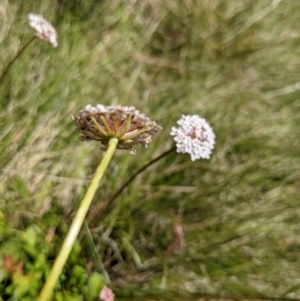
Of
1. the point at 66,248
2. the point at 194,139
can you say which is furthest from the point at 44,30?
the point at 66,248

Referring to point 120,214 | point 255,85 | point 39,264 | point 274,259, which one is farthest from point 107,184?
point 255,85

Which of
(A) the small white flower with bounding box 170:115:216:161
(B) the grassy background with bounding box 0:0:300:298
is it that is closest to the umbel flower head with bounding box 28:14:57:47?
(B) the grassy background with bounding box 0:0:300:298

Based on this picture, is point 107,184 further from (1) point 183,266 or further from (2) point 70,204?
(1) point 183,266

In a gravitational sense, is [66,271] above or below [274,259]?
below

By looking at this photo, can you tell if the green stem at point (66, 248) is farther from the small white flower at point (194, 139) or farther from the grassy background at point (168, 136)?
the grassy background at point (168, 136)

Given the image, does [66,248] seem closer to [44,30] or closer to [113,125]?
[113,125]

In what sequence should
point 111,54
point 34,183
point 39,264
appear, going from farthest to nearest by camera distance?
point 111,54, point 34,183, point 39,264

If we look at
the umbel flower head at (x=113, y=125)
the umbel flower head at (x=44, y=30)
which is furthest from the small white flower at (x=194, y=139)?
the umbel flower head at (x=44, y=30)

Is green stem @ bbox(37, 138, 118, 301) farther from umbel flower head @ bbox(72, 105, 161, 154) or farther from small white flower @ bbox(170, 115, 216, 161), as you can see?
small white flower @ bbox(170, 115, 216, 161)
